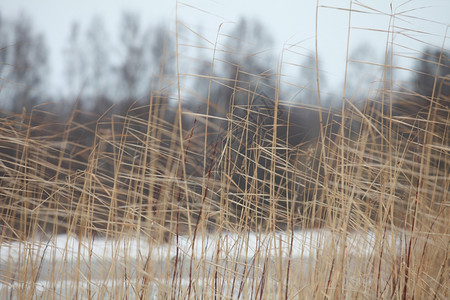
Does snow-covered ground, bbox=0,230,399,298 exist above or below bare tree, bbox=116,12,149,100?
below

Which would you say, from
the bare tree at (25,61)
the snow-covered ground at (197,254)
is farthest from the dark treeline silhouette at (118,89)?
the snow-covered ground at (197,254)

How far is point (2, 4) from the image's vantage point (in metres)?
1.82

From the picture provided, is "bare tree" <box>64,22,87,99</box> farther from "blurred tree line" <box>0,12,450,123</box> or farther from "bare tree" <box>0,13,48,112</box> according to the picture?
"bare tree" <box>0,13,48,112</box>

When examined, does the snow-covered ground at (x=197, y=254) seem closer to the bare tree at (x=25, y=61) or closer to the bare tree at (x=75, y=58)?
the bare tree at (x=25, y=61)

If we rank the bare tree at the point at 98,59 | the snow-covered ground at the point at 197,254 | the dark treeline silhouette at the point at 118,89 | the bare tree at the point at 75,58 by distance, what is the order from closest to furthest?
the snow-covered ground at the point at 197,254, the dark treeline silhouette at the point at 118,89, the bare tree at the point at 98,59, the bare tree at the point at 75,58

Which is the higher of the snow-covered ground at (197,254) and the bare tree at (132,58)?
the bare tree at (132,58)

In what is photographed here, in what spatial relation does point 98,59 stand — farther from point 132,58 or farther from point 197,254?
point 197,254

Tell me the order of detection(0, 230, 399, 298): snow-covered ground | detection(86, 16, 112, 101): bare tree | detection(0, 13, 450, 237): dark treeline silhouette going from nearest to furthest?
detection(0, 230, 399, 298): snow-covered ground, detection(0, 13, 450, 237): dark treeline silhouette, detection(86, 16, 112, 101): bare tree

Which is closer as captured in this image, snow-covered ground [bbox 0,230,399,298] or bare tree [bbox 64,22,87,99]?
snow-covered ground [bbox 0,230,399,298]

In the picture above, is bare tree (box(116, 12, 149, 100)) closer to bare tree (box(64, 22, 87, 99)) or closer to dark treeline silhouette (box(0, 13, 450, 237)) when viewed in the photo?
dark treeline silhouette (box(0, 13, 450, 237))

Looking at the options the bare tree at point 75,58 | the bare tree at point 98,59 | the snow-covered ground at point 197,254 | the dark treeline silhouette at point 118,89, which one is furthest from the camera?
the bare tree at point 75,58

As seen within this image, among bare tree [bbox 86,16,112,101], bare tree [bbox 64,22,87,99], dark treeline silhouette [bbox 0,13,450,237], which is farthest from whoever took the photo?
bare tree [bbox 64,22,87,99]

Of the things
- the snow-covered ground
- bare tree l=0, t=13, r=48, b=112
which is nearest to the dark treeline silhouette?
bare tree l=0, t=13, r=48, b=112

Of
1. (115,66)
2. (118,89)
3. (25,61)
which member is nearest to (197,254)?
(118,89)
